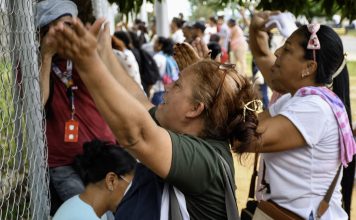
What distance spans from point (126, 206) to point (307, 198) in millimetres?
936

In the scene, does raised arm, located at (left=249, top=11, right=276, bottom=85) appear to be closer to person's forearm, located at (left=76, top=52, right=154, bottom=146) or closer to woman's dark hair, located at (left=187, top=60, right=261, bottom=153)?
woman's dark hair, located at (left=187, top=60, right=261, bottom=153)

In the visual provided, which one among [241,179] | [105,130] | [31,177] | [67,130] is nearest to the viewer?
[31,177]

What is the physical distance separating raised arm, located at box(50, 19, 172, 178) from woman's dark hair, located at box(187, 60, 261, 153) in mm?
205

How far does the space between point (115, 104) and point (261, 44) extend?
2.21 metres

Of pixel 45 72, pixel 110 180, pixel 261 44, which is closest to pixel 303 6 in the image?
pixel 261 44

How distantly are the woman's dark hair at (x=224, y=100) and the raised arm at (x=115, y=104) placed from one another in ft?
0.67

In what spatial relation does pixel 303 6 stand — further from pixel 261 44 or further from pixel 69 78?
pixel 69 78

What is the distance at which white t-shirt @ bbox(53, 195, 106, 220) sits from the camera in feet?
8.80

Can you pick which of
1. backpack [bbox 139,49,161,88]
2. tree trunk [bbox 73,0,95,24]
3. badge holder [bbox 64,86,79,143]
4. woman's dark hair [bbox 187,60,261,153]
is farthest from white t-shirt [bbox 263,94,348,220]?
backpack [bbox 139,49,161,88]

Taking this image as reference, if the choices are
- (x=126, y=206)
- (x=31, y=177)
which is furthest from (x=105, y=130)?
(x=126, y=206)

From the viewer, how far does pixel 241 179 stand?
6488 mm

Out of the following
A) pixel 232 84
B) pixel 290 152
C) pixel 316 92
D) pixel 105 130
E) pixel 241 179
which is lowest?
pixel 241 179

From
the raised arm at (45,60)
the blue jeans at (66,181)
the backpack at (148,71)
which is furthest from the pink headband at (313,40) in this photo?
the backpack at (148,71)

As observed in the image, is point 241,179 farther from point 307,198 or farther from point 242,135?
point 242,135
